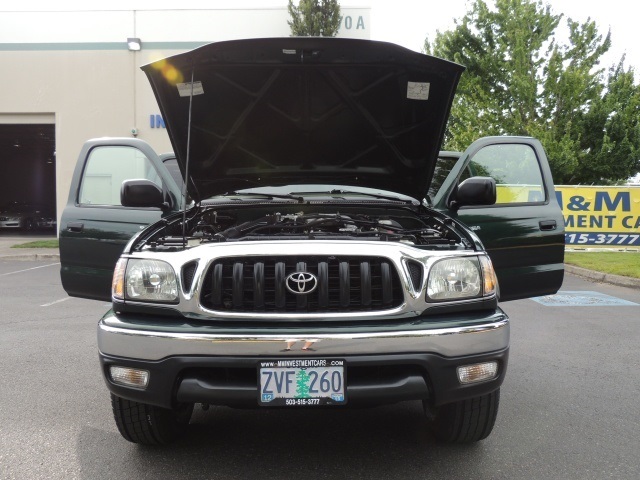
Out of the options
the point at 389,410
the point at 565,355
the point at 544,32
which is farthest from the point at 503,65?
the point at 389,410

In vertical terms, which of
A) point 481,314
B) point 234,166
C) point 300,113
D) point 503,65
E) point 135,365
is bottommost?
point 135,365

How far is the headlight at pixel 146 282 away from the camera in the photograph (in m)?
2.68

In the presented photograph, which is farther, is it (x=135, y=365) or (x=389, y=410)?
(x=389, y=410)

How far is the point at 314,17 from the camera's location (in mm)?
18203

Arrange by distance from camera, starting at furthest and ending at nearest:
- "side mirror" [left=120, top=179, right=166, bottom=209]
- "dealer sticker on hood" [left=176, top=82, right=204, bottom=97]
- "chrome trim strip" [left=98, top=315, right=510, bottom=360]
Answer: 1. "side mirror" [left=120, top=179, right=166, bottom=209]
2. "dealer sticker on hood" [left=176, top=82, right=204, bottom=97]
3. "chrome trim strip" [left=98, top=315, right=510, bottom=360]

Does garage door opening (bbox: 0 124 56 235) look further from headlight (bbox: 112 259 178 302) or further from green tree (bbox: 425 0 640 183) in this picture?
headlight (bbox: 112 259 178 302)

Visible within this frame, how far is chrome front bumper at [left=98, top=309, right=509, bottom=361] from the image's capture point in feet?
8.10

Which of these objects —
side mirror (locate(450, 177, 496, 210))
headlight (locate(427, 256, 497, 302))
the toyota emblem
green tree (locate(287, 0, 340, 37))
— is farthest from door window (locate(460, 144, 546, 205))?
green tree (locate(287, 0, 340, 37))

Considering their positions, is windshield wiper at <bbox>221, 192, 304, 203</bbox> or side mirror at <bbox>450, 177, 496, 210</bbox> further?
windshield wiper at <bbox>221, 192, 304, 203</bbox>

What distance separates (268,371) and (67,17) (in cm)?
1924

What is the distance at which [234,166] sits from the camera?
4.21 meters

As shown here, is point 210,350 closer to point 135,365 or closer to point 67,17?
point 135,365

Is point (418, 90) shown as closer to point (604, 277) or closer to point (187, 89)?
point (187, 89)

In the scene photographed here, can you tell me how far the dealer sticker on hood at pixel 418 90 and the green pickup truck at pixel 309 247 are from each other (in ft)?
0.04
